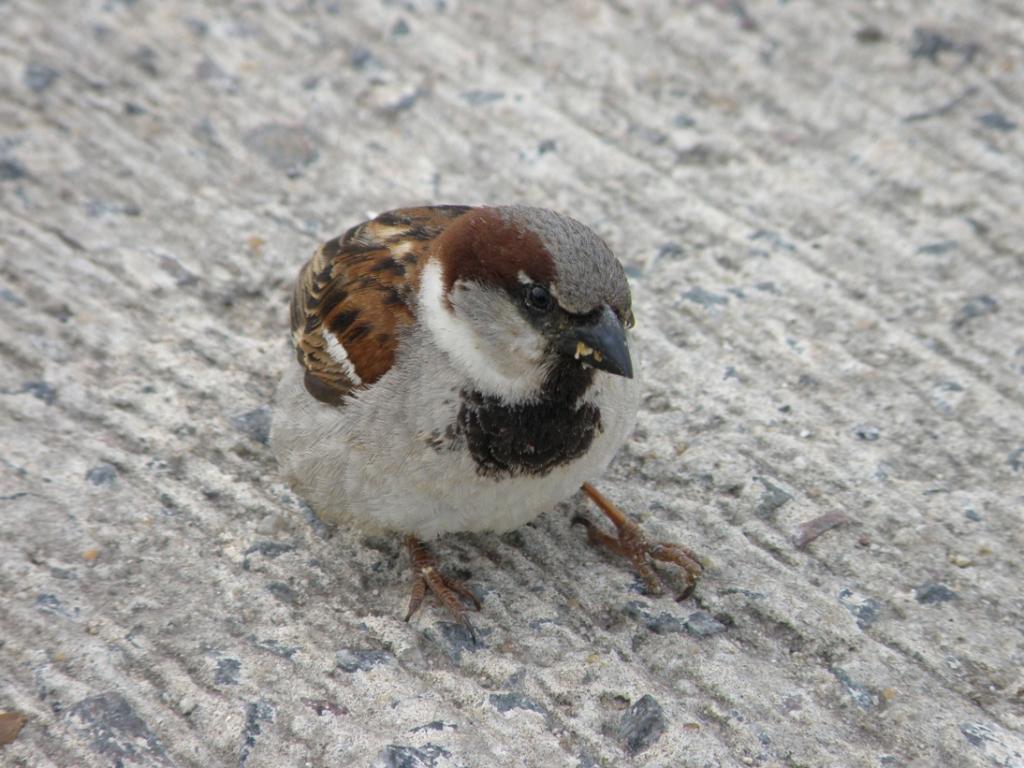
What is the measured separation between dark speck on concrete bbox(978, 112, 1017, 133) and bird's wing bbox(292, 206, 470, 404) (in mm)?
2016

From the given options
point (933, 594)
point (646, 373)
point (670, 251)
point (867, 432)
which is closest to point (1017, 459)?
point (867, 432)

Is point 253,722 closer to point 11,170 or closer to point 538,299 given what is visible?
point 538,299

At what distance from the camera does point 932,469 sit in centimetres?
295

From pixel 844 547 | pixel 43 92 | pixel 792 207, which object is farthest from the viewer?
pixel 43 92

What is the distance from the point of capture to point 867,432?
3074 millimetres

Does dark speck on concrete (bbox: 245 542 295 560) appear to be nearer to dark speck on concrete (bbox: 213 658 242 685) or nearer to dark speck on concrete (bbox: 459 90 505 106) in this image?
dark speck on concrete (bbox: 213 658 242 685)

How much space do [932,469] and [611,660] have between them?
41.3 inches

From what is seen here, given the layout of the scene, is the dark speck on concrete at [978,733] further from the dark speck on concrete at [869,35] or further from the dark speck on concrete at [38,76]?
the dark speck on concrete at [38,76]

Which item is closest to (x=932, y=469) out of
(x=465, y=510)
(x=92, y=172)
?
(x=465, y=510)

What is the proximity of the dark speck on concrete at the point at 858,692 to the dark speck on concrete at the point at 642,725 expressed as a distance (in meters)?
0.40

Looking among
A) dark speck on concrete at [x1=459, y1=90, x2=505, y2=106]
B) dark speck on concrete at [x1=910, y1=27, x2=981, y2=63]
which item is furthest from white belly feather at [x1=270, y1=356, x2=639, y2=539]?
dark speck on concrete at [x1=910, y1=27, x2=981, y2=63]

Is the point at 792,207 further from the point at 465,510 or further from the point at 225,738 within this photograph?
the point at 225,738

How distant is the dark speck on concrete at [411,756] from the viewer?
2.23 meters

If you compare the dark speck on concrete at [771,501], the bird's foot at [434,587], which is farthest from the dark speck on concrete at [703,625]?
the bird's foot at [434,587]
